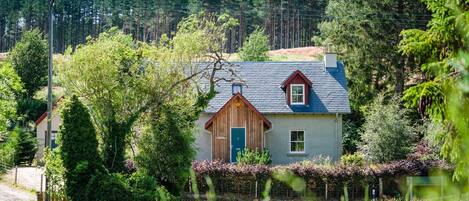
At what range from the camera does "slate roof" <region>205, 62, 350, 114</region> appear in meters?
33.6

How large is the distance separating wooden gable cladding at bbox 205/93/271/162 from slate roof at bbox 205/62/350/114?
59 centimetres

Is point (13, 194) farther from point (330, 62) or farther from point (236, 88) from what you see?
point (330, 62)

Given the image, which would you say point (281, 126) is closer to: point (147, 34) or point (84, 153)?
point (84, 153)

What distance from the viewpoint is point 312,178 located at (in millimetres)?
27141

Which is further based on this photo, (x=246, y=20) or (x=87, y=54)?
(x=246, y=20)

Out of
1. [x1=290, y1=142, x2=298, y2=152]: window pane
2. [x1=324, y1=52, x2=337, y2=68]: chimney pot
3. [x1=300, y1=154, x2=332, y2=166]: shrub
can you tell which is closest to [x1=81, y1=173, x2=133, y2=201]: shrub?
[x1=300, y1=154, x2=332, y2=166]: shrub

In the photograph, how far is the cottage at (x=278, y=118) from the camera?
109ft

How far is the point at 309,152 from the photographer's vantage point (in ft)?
111

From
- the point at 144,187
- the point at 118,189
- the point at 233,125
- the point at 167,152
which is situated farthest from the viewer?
the point at 233,125

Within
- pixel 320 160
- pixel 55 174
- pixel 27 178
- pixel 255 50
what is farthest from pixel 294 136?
pixel 255 50

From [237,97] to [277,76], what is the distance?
3.16 m

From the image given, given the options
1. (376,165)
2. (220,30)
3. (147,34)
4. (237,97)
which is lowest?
(376,165)

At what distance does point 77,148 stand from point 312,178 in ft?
31.2

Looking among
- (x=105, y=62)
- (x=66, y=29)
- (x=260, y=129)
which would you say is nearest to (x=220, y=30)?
(x=105, y=62)
